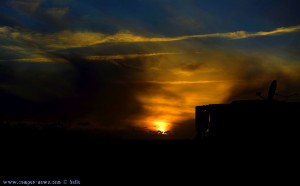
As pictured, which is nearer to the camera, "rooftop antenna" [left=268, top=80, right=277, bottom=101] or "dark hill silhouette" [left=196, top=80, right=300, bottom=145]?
"dark hill silhouette" [left=196, top=80, right=300, bottom=145]

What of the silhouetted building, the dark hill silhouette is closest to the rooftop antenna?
the dark hill silhouette

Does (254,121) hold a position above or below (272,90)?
below

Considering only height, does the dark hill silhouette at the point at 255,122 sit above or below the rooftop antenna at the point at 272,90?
below

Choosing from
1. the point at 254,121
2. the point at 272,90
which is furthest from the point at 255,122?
the point at 272,90

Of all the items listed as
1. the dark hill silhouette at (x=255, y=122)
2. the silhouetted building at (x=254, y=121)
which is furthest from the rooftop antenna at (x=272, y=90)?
the silhouetted building at (x=254, y=121)

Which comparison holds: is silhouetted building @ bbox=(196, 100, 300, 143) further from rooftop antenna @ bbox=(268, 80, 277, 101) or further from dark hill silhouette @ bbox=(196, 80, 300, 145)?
rooftop antenna @ bbox=(268, 80, 277, 101)

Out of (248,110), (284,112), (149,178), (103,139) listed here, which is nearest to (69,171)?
(103,139)

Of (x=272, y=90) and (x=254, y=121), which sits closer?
(x=254, y=121)

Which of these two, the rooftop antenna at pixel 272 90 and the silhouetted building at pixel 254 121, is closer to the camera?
the silhouetted building at pixel 254 121

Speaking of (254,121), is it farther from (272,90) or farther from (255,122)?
(272,90)

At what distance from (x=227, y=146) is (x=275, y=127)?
268cm

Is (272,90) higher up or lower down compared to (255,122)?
higher up

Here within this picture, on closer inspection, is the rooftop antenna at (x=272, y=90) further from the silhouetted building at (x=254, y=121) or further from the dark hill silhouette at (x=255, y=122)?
the silhouetted building at (x=254, y=121)

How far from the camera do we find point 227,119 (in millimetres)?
22844
